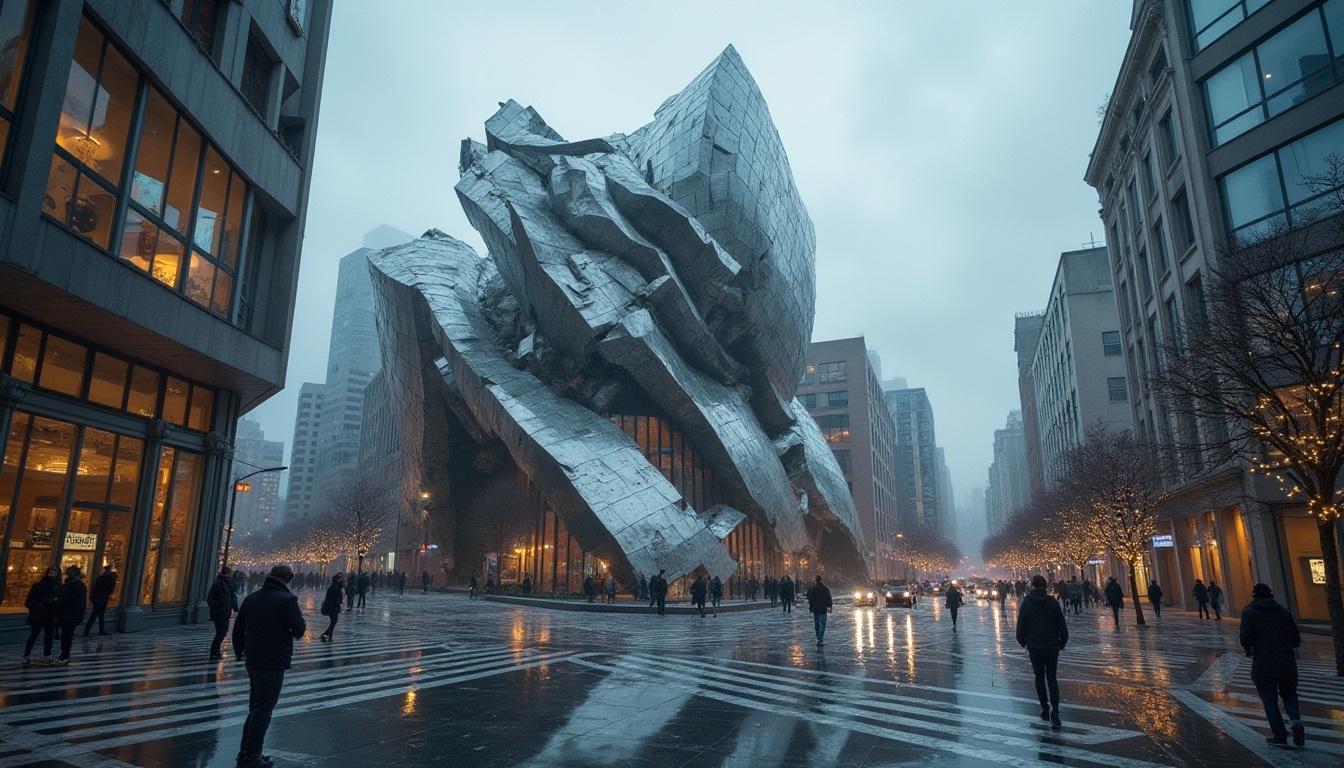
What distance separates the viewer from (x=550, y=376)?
42625mm

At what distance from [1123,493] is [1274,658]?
25.0 m

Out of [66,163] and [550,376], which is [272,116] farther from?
[550,376]

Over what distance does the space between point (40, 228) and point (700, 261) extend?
33.7 meters

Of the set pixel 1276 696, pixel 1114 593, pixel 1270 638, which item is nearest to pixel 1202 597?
pixel 1114 593

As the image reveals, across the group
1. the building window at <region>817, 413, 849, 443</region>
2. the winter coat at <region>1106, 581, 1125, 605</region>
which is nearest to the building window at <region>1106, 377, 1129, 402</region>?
the building window at <region>817, 413, 849, 443</region>

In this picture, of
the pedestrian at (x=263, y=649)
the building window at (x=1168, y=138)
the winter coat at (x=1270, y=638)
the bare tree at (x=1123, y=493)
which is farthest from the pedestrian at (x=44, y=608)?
the building window at (x=1168, y=138)

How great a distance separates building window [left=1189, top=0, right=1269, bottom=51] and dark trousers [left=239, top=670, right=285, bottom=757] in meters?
34.0

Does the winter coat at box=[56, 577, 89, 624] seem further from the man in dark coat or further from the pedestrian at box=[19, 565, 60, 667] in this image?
the man in dark coat

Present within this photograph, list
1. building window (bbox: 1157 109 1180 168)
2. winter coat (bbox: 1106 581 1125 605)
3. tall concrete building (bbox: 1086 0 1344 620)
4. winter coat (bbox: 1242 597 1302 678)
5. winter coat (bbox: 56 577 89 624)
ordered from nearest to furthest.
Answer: winter coat (bbox: 1242 597 1302 678), winter coat (bbox: 56 577 89 624), tall concrete building (bbox: 1086 0 1344 620), winter coat (bbox: 1106 581 1125 605), building window (bbox: 1157 109 1180 168)

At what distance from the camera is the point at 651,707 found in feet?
31.6

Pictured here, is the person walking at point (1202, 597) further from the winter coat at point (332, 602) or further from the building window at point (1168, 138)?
the winter coat at point (332, 602)

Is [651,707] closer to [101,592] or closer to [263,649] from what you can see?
[263,649]

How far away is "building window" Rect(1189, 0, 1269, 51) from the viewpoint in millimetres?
26266

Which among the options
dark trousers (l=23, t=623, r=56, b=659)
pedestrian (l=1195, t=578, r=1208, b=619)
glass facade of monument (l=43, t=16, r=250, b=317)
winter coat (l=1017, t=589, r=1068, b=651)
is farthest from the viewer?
pedestrian (l=1195, t=578, r=1208, b=619)
